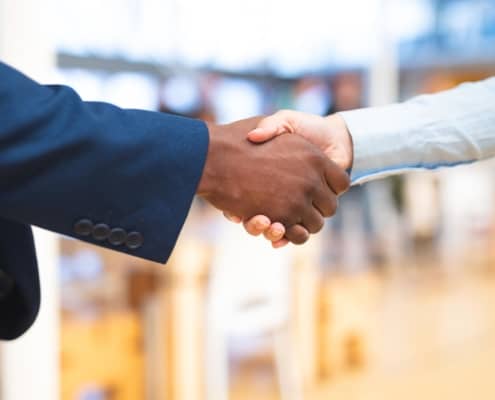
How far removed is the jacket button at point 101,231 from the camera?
92 centimetres

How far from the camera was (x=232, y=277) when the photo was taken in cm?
A: 243

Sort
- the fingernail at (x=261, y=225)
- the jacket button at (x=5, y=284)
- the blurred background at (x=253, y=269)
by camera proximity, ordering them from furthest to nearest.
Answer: the blurred background at (x=253, y=269) → the fingernail at (x=261, y=225) → the jacket button at (x=5, y=284)

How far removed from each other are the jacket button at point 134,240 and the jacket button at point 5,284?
0.20 meters

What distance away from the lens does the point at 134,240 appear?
0.93m

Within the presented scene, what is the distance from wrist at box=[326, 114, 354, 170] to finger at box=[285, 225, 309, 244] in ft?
0.54

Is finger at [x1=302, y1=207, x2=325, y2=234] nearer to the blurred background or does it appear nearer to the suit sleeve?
the suit sleeve

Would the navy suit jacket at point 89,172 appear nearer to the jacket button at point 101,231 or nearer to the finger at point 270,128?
the jacket button at point 101,231

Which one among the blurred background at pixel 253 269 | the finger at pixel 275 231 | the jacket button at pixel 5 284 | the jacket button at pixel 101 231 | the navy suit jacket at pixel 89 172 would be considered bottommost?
the blurred background at pixel 253 269

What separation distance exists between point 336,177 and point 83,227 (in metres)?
0.46

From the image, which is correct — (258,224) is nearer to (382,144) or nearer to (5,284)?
(382,144)

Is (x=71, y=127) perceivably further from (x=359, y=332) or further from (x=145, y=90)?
(x=145, y=90)

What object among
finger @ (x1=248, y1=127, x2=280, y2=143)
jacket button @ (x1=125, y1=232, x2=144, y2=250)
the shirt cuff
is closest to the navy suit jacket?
jacket button @ (x1=125, y1=232, x2=144, y2=250)

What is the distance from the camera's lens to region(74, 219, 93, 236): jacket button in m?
0.91

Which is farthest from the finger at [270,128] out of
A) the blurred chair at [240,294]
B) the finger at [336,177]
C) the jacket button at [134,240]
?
the blurred chair at [240,294]
